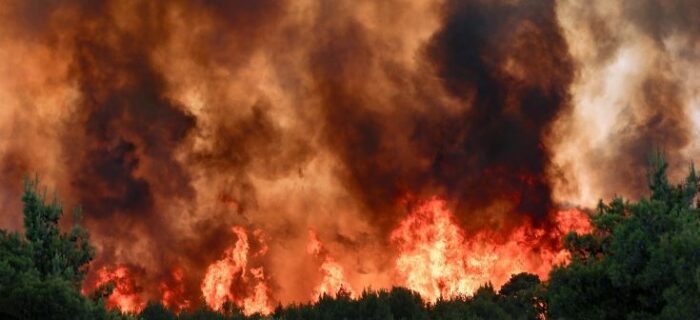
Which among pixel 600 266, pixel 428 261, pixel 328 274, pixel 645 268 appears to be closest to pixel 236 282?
pixel 328 274

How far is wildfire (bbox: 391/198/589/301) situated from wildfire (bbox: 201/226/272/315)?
17.3m

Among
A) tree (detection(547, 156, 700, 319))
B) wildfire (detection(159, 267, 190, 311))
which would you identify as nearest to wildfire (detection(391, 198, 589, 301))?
wildfire (detection(159, 267, 190, 311))

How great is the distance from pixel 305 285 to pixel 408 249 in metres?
13.6

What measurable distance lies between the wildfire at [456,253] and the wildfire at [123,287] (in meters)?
31.7

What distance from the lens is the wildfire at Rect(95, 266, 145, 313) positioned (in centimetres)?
9381

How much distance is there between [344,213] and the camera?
342 feet

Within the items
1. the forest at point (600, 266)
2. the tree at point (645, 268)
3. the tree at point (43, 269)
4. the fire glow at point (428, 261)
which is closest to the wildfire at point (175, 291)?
the fire glow at point (428, 261)

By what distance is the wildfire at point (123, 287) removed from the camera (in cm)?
9381

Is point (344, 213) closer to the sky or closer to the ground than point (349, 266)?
Result: closer to the sky

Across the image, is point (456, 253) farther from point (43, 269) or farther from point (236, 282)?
point (43, 269)

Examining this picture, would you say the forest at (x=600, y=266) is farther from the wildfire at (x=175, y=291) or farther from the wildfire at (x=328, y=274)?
the wildfire at (x=328, y=274)

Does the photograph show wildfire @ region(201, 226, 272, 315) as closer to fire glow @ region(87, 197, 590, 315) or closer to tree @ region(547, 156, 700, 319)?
fire glow @ region(87, 197, 590, 315)

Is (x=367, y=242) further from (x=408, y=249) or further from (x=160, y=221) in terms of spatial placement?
(x=160, y=221)

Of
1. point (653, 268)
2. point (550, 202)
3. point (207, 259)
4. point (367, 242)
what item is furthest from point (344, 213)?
point (653, 268)
